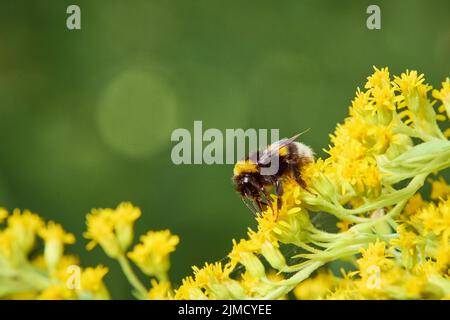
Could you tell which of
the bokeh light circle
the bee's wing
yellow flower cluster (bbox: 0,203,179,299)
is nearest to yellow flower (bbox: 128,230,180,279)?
yellow flower cluster (bbox: 0,203,179,299)

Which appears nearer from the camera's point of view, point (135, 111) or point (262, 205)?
point (262, 205)

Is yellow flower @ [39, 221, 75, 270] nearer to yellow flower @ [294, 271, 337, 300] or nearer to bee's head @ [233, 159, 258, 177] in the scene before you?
bee's head @ [233, 159, 258, 177]

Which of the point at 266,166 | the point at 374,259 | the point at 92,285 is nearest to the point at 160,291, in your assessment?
the point at 92,285

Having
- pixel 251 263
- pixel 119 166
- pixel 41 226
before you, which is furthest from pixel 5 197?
pixel 251 263

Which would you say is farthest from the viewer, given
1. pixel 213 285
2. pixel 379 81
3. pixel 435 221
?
pixel 379 81

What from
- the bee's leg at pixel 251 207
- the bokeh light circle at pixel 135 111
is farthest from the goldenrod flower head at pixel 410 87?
the bokeh light circle at pixel 135 111

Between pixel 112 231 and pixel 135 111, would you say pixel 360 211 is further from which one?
pixel 135 111

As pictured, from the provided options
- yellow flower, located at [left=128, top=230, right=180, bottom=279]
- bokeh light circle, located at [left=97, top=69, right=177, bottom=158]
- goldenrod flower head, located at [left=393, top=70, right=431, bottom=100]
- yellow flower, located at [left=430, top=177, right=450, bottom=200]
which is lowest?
yellow flower, located at [left=128, top=230, right=180, bottom=279]

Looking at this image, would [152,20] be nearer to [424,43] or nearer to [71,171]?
[71,171]
